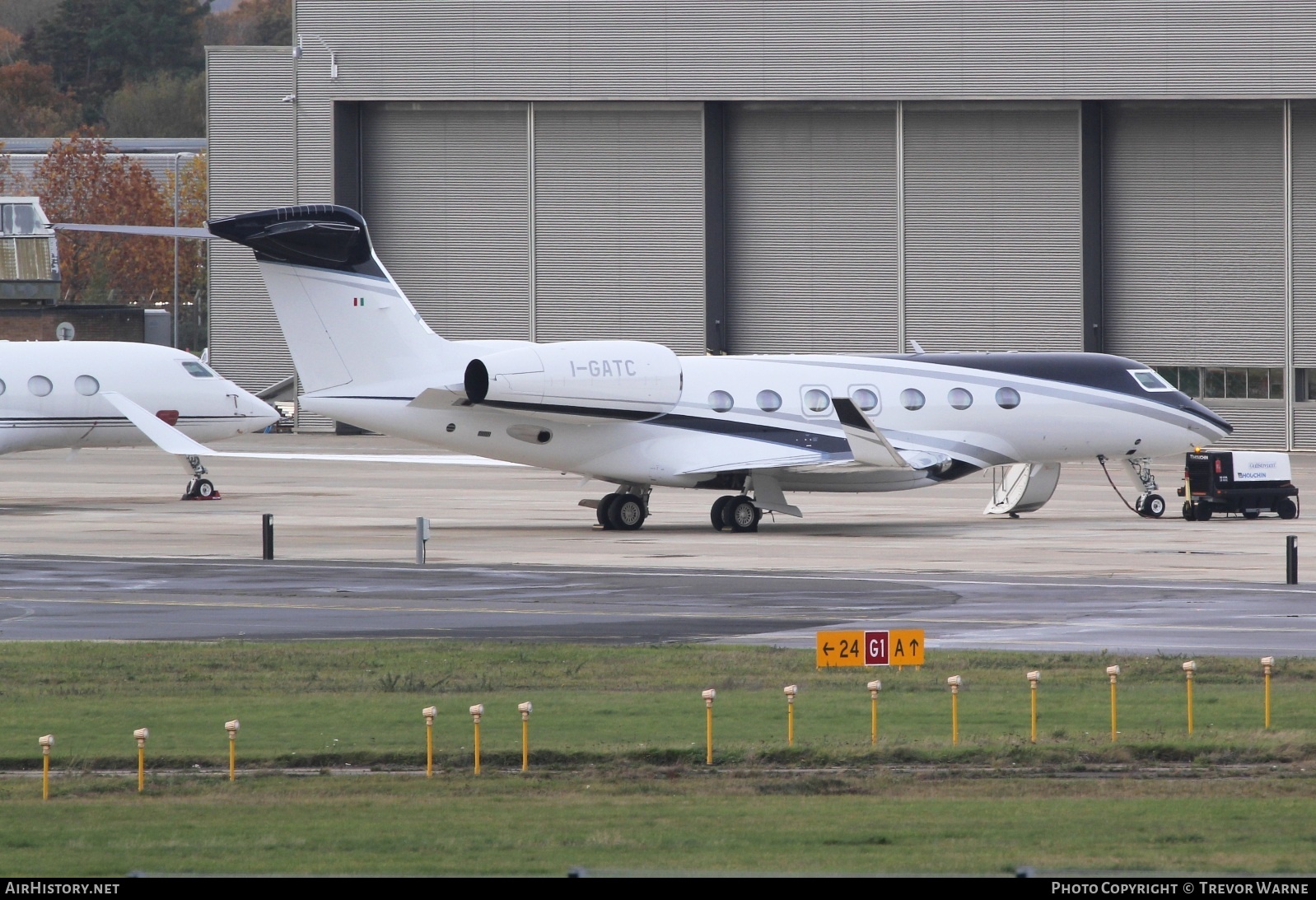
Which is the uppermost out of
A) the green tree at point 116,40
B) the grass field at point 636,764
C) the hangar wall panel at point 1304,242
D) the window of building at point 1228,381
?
the green tree at point 116,40

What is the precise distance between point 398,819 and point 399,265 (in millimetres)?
66326

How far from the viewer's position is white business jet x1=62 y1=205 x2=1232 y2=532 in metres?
35.8

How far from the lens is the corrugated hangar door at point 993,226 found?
71312 mm

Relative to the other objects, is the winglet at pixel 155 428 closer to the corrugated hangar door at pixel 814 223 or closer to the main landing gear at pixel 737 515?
the main landing gear at pixel 737 515

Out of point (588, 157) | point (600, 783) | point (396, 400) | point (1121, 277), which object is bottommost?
point (600, 783)

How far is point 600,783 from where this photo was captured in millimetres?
14758

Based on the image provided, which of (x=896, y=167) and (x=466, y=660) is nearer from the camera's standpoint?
(x=466, y=660)

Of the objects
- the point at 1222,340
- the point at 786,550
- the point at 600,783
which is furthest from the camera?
the point at 1222,340

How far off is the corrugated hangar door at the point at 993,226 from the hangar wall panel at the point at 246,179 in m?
26.2

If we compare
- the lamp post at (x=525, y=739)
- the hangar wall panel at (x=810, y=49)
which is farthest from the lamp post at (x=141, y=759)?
the hangar wall panel at (x=810, y=49)

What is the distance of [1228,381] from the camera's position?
7038 centimetres

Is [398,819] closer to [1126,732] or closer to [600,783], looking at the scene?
[600,783]

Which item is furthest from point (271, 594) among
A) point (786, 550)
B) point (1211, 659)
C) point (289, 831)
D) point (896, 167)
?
point (896, 167)

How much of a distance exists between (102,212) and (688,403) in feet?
318
